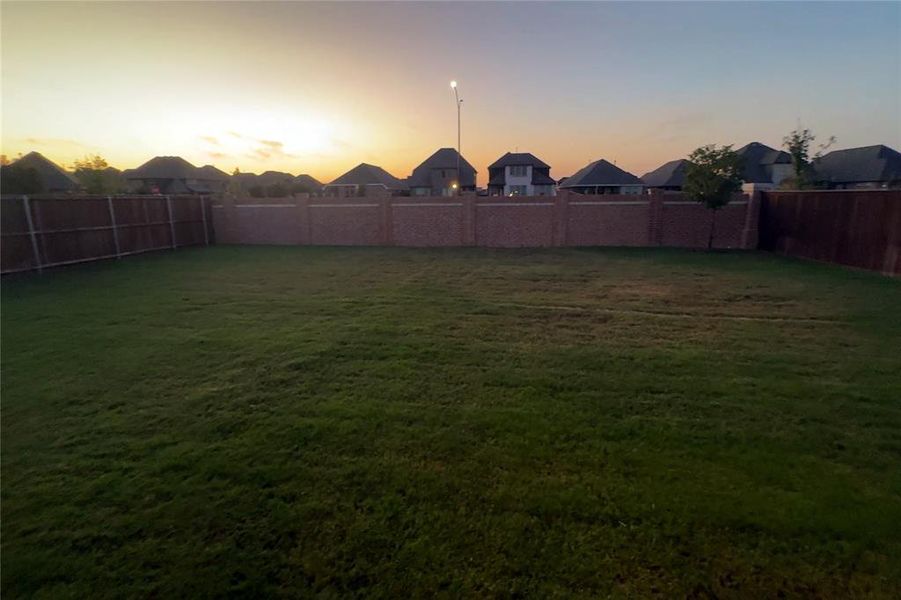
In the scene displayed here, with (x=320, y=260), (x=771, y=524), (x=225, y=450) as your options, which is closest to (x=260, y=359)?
(x=225, y=450)

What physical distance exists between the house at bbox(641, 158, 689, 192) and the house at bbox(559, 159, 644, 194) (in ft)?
4.02

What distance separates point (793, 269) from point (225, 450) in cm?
1483

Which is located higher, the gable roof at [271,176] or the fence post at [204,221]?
the gable roof at [271,176]

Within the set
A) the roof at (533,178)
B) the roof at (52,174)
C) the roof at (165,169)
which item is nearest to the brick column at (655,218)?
the roof at (533,178)

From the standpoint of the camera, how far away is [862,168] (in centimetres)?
3475

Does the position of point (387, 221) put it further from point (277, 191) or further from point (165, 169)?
point (165, 169)

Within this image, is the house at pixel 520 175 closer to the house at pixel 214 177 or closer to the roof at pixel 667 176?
the roof at pixel 667 176

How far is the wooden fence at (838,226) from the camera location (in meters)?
11.8

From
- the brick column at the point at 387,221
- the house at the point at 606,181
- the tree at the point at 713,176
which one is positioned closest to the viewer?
the tree at the point at 713,176

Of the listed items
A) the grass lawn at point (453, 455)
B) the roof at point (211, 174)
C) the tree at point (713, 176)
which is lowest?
the grass lawn at point (453, 455)

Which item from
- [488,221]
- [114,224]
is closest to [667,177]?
[488,221]

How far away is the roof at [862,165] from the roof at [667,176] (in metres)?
9.40

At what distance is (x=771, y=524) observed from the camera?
2.78 m

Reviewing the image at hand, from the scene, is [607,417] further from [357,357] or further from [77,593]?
[77,593]
